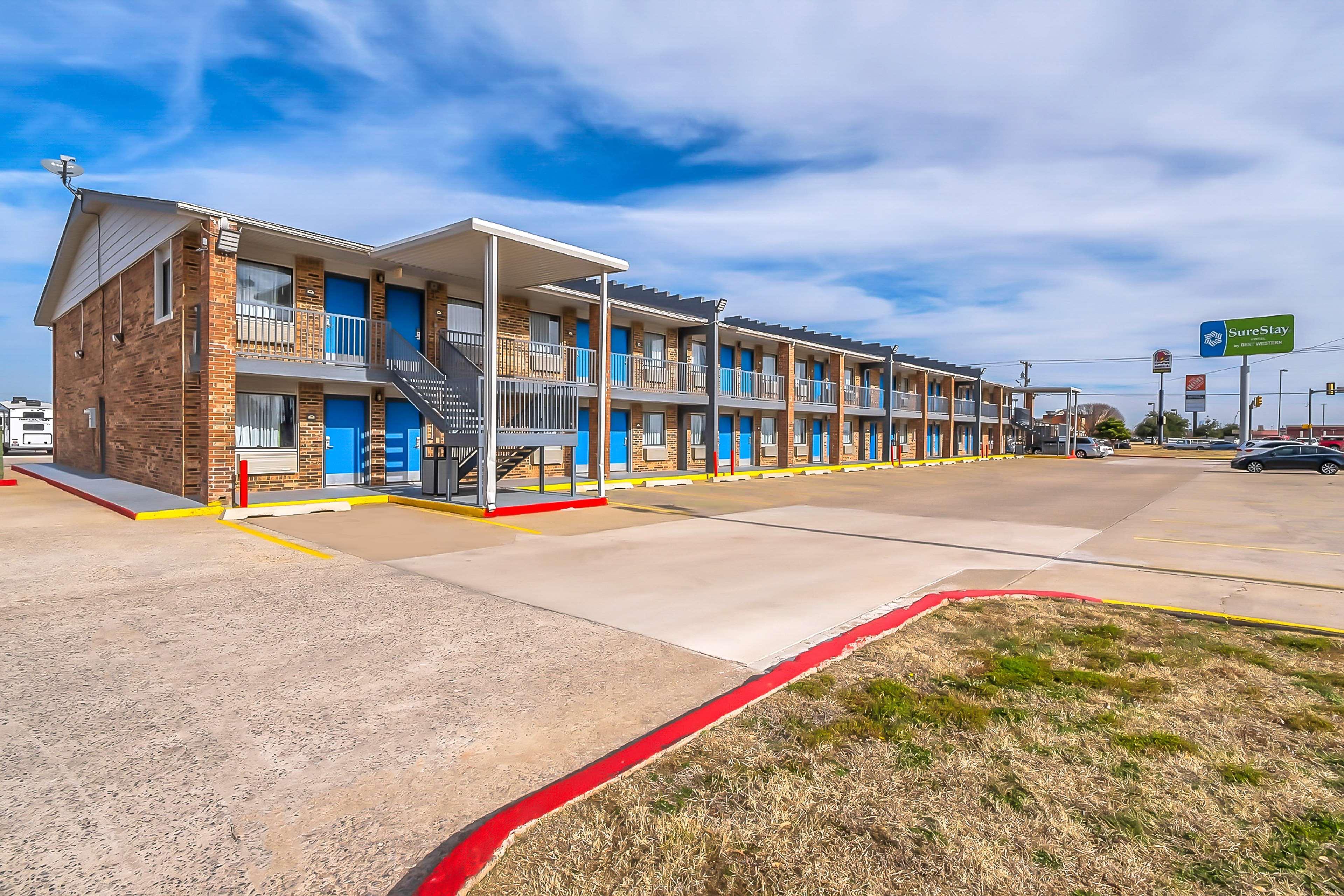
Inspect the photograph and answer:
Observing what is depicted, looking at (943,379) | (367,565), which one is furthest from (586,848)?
(943,379)

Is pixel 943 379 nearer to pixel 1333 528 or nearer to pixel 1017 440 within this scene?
pixel 1017 440

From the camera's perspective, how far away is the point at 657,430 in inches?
1075

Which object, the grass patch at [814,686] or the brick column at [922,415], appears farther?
the brick column at [922,415]

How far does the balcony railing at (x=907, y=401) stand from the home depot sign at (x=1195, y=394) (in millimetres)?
51068

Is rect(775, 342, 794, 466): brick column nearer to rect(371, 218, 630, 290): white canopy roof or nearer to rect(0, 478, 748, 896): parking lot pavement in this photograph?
rect(371, 218, 630, 290): white canopy roof

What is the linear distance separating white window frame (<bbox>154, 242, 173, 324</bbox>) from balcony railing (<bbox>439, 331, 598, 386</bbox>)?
5942mm

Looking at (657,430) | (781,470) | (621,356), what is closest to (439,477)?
(621,356)

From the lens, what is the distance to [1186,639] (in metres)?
5.75

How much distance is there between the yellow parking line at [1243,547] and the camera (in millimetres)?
10500

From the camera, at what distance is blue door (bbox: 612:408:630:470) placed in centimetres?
2500

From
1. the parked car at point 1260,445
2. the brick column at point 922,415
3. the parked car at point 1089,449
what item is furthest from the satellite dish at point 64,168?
the parked car at point 1089,449

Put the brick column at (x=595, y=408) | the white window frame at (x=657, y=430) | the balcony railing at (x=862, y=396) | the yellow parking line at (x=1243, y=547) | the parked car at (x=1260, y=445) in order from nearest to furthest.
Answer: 1. the yellow parking line at (x=1243, y=547)
2. the brick column at (x=595, y=408)
3. the white window frame at (x=657, y=430)
4. the balcony railing at (x=862, y=396)
5. the parked car at (x=1260, y=445)

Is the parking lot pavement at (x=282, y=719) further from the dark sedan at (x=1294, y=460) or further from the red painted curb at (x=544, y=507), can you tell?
the dark sedan at (x=1294, y=460)

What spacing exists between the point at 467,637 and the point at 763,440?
27660mm
